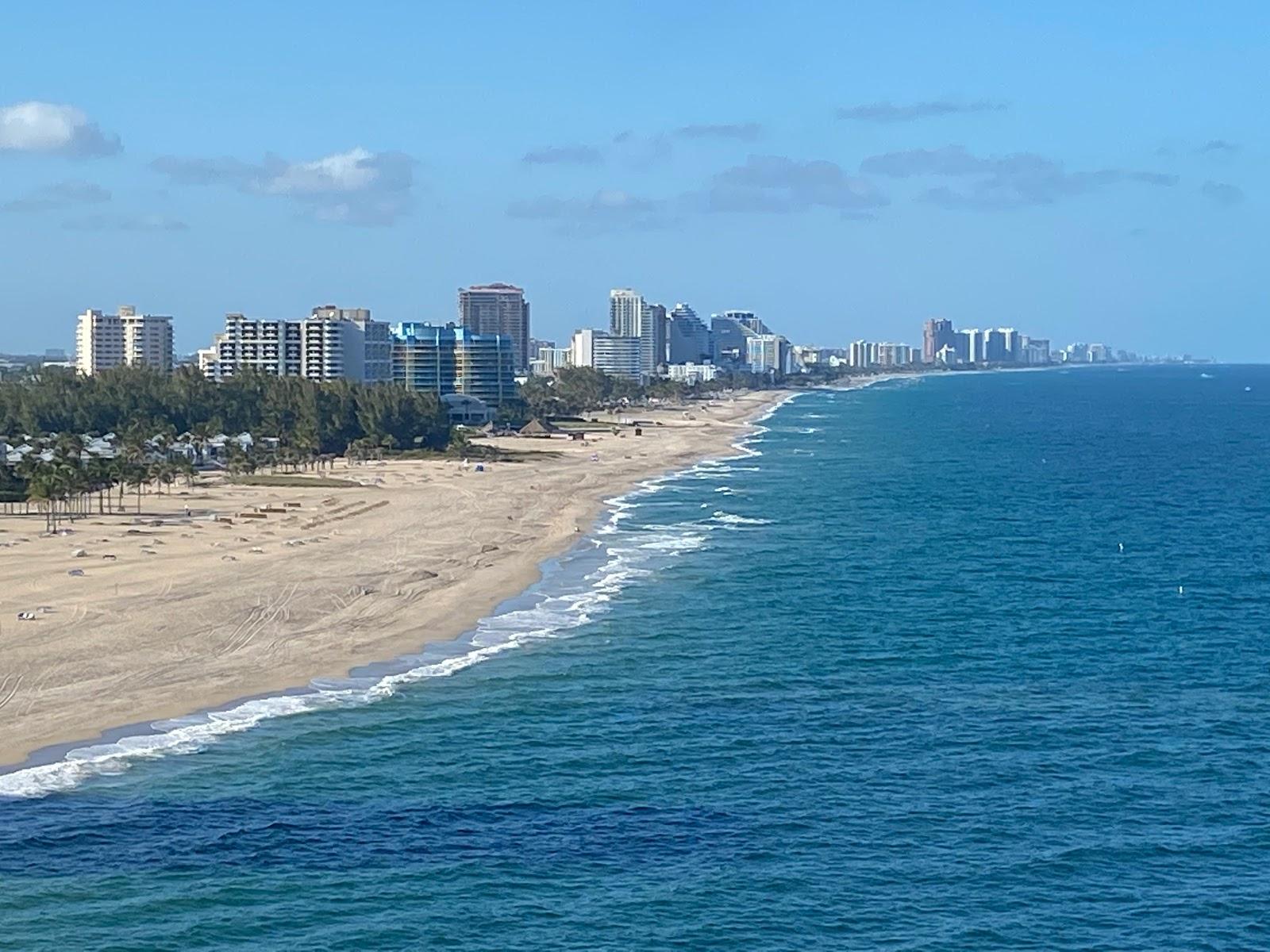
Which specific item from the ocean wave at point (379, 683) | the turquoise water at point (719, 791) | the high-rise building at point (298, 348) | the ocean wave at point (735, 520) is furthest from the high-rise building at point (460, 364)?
the turquoise water at point (719, 791)

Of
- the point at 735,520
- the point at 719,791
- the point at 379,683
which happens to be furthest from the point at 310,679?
the point at 735,520

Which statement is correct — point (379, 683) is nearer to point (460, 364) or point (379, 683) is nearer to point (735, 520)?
point (735, 520)

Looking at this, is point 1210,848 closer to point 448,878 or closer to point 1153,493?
point 448,878

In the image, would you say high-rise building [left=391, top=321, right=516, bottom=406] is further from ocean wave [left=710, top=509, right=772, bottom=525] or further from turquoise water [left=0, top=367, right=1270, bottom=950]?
turquoise water [left=0, top=367, right=1270, bottom=950]

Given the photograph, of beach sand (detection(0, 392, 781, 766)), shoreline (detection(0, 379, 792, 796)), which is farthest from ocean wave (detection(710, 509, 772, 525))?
shoreline (detection(0, 379, 792, 796))

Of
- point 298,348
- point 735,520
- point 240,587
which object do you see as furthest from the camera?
point 298,348
